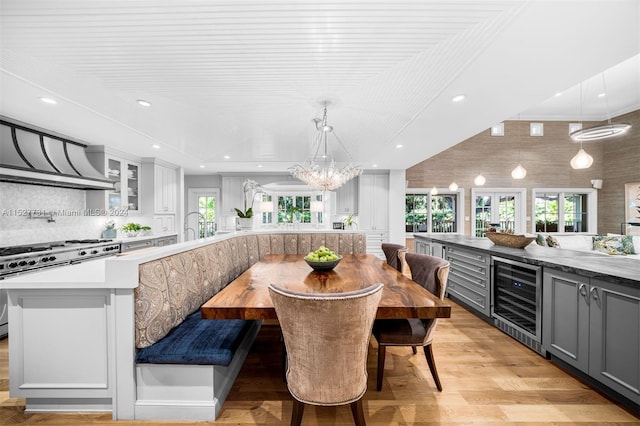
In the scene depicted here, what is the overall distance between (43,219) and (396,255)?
15.6ft

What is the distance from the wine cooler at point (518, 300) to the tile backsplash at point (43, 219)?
5.78 metres

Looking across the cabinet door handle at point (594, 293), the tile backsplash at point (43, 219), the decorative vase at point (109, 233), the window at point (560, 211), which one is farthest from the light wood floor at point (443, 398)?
the window at point (560, 211)

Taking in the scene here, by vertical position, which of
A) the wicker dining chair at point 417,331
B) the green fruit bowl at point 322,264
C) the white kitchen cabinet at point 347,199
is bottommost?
the wicker dining chair at point 417,331

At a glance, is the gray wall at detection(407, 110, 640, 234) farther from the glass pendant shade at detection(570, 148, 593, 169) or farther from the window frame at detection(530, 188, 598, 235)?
the glass pendant shade at detection(570, 148, 593, 169)

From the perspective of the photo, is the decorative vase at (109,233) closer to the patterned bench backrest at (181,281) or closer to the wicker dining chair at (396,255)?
the patterned bench backrest at (181,281)

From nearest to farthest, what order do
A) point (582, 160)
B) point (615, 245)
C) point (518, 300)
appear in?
point (518, 300), point (582, 160), point (615, 245)

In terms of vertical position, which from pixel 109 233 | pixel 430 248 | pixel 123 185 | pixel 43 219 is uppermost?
pixel 123 185

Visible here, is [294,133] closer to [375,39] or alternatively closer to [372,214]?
[375,39]

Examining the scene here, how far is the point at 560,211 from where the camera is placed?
25.1ft

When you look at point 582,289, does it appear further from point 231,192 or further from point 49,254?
point 231,192

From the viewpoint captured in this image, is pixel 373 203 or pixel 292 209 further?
pixel 292 209

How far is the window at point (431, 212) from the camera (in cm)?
776

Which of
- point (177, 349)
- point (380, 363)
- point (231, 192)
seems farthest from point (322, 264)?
point (231, 192)

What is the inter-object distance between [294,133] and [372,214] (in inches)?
149
